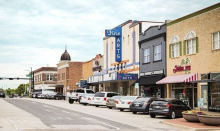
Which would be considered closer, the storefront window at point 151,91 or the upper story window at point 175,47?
the upper story window at point 175,47

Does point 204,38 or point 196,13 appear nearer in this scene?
point 204,38

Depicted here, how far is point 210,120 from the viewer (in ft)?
59.7

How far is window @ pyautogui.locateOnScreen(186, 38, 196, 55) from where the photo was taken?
3188 centimetres

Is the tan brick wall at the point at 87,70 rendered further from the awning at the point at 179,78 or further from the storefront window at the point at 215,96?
the storefront window at the point at 215,96

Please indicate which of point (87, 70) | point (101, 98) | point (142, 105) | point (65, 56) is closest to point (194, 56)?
point (142, 105)

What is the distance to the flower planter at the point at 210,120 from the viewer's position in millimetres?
17969

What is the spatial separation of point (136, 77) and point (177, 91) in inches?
390

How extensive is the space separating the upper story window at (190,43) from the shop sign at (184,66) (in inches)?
30.1

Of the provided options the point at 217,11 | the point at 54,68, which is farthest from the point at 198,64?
the point at 54,68

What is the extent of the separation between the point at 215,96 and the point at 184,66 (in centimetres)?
520

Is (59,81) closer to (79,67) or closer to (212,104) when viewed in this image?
(79,67)

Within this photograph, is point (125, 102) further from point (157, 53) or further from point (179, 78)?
point (157, 53)

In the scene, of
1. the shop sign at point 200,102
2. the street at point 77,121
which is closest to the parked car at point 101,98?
the shop sign at point 200,102

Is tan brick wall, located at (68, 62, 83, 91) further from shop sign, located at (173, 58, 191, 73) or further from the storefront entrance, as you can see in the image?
shop sign, located at (173, 58, 191, 73)
